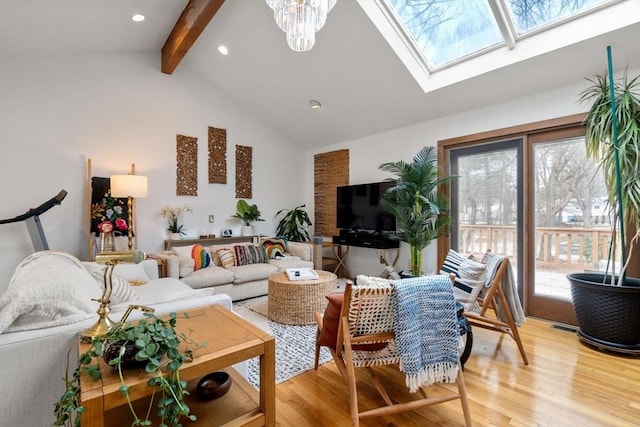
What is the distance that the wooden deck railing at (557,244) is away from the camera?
3043mm

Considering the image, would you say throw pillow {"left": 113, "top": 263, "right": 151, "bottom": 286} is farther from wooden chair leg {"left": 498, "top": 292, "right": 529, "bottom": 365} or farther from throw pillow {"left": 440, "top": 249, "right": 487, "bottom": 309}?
wooden chair leg {"left": 498, "top": 292, "right": 529, "bottom": 365}

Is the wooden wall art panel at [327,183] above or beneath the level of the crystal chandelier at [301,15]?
beneath

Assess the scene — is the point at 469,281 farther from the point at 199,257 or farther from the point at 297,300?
the point at 199,257

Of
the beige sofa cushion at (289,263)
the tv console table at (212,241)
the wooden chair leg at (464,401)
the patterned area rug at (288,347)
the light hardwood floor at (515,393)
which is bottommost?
the light hardwood floor at (515,393)

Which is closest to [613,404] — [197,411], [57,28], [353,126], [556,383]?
[556,383]

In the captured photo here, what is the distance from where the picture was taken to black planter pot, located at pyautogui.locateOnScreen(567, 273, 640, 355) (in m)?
2.39

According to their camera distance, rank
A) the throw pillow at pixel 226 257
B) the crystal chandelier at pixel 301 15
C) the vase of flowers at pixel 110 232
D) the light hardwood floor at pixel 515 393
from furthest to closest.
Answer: the throw pillow at pixel 226 257 → the vase of flowers at pixel 110 232 → the crystal chandelier at pixel 301 15 → the light hardwood floor at pixel 515 393

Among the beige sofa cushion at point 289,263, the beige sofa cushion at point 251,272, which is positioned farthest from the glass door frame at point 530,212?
the beige sofa cushion at point 251,272

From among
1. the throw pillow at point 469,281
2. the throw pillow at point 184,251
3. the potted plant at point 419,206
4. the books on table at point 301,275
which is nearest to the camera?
the throw pillow at point 469,281

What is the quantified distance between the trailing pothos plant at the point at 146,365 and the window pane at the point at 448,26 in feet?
12.1

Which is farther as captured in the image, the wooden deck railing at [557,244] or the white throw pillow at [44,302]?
the wooden deck railing at [557,244]

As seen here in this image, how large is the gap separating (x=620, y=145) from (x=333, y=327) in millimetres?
2677

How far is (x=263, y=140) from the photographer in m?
5.51

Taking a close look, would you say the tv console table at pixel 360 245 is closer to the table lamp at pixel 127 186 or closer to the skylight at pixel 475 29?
the skylight at pixel 475 29
